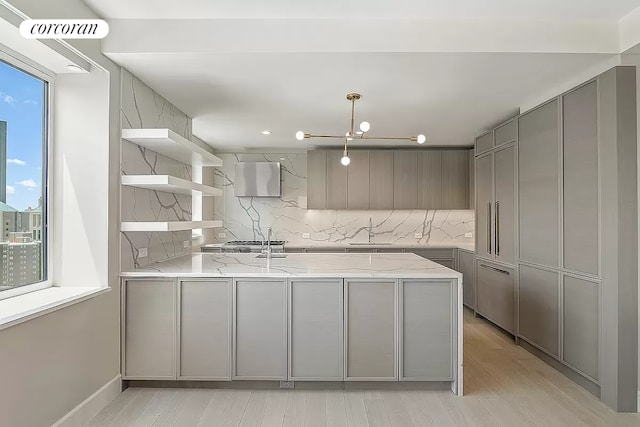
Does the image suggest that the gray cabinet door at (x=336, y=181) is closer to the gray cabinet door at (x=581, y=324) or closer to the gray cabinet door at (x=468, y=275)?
the gray cabinet door at (x=468, y=275)

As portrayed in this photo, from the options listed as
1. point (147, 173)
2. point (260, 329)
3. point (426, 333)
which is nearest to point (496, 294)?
point (426, 333)

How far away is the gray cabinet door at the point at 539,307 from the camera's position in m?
3.14

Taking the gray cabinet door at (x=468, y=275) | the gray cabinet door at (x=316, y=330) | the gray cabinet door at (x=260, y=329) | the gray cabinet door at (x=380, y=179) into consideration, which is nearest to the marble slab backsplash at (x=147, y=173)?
the gray cabinet door at (x=260, y=329)

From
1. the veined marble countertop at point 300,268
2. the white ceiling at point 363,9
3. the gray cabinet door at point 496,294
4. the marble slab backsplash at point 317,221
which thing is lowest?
the gray cabinet door at point 496,294

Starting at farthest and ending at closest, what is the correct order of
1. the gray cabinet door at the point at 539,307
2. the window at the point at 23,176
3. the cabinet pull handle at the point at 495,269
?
the cabinet pull handle at the point at 495,269 < the gray cabinet door at the point at 539,307 < the window at the point at 23,176

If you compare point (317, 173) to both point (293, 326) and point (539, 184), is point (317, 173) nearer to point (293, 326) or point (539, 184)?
point (539, 184)

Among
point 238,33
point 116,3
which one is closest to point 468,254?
point 238,33

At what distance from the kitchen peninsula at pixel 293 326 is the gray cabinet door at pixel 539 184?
1126mm

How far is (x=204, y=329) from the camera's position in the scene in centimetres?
A: 276

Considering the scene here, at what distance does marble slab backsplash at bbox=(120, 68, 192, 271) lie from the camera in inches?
111

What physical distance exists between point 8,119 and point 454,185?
16.6ft

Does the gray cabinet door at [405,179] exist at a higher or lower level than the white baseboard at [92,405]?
higher

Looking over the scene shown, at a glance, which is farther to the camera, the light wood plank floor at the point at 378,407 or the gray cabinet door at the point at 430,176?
the gray cabinet door at the point at 430,176

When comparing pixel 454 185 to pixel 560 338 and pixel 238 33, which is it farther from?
pixel 238 33
